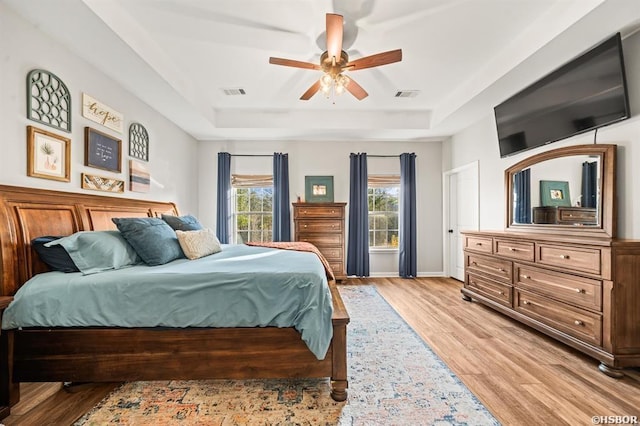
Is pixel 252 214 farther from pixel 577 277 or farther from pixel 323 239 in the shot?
pixel 577 277

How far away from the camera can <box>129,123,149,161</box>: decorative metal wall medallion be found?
345 centimetres

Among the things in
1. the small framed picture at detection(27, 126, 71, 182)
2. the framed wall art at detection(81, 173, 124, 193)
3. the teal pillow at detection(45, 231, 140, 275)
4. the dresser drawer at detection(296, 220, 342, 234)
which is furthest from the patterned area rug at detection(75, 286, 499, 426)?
the dresser drawer at detection(296, 220, 342, 234)

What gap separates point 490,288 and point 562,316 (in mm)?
972

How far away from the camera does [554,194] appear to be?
3117 mm

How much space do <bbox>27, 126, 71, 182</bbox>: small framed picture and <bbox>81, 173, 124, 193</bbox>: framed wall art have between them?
202mm

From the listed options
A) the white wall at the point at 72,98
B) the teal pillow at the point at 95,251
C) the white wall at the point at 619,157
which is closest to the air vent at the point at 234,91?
the white wall at the point at 72,98

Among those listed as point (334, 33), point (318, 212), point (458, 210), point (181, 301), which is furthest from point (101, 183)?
point (458, 210)

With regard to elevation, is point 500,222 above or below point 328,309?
above

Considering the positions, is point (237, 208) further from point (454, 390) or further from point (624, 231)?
point (624, 231)

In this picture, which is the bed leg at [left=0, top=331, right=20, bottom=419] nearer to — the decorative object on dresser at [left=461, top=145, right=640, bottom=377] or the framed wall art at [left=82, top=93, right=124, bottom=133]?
the framed wall art at [left=82, top=93, right=124, bottom=133]

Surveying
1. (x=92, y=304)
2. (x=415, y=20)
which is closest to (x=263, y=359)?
(x=92, y=304)

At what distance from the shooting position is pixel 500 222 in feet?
13.4

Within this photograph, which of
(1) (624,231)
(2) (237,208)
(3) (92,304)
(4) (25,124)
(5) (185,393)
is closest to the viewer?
(3) (92,304)

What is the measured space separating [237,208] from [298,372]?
4229mm
